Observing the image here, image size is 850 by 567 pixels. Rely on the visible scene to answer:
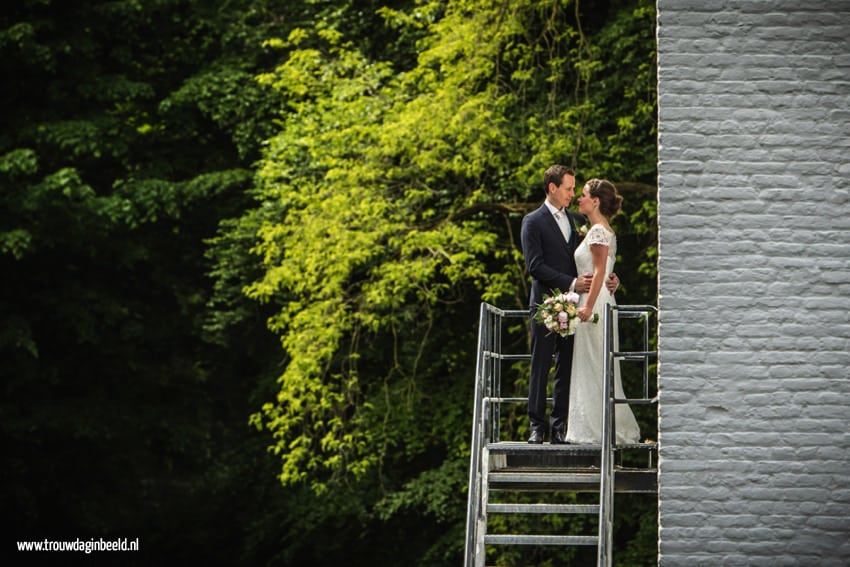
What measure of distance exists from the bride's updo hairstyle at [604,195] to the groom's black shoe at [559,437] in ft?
4.09

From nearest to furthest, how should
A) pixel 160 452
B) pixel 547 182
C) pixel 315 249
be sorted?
pixel 547 182 → pixel 315 249 → pixel 160 452

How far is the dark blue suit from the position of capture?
8.38 metres

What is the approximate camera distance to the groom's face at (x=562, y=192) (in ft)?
27.4

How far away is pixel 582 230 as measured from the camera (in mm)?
8445

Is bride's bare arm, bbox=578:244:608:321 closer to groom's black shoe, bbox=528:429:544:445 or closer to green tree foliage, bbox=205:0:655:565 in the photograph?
groom's black shoe, bbox=528:429:544:445

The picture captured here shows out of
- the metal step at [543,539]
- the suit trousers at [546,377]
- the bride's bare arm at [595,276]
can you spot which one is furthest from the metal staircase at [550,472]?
the suit trousers at [546,377]

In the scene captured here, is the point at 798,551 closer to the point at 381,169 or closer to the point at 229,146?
the point at 381,169

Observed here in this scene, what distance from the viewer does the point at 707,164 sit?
23.0ft

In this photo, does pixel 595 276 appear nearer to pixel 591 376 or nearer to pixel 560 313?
pixel 560 313

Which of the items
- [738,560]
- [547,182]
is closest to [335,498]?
[547,182]

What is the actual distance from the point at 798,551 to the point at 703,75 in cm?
224

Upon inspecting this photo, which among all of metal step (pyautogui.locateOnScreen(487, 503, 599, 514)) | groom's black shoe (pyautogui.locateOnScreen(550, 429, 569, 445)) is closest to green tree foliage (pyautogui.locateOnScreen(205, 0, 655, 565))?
groom's black shoe (pyautogui.locateOnScreen(550, 429, 569, 445))

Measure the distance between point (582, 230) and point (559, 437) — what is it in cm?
117

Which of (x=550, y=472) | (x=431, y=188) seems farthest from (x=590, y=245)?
(x=431, y=188)
